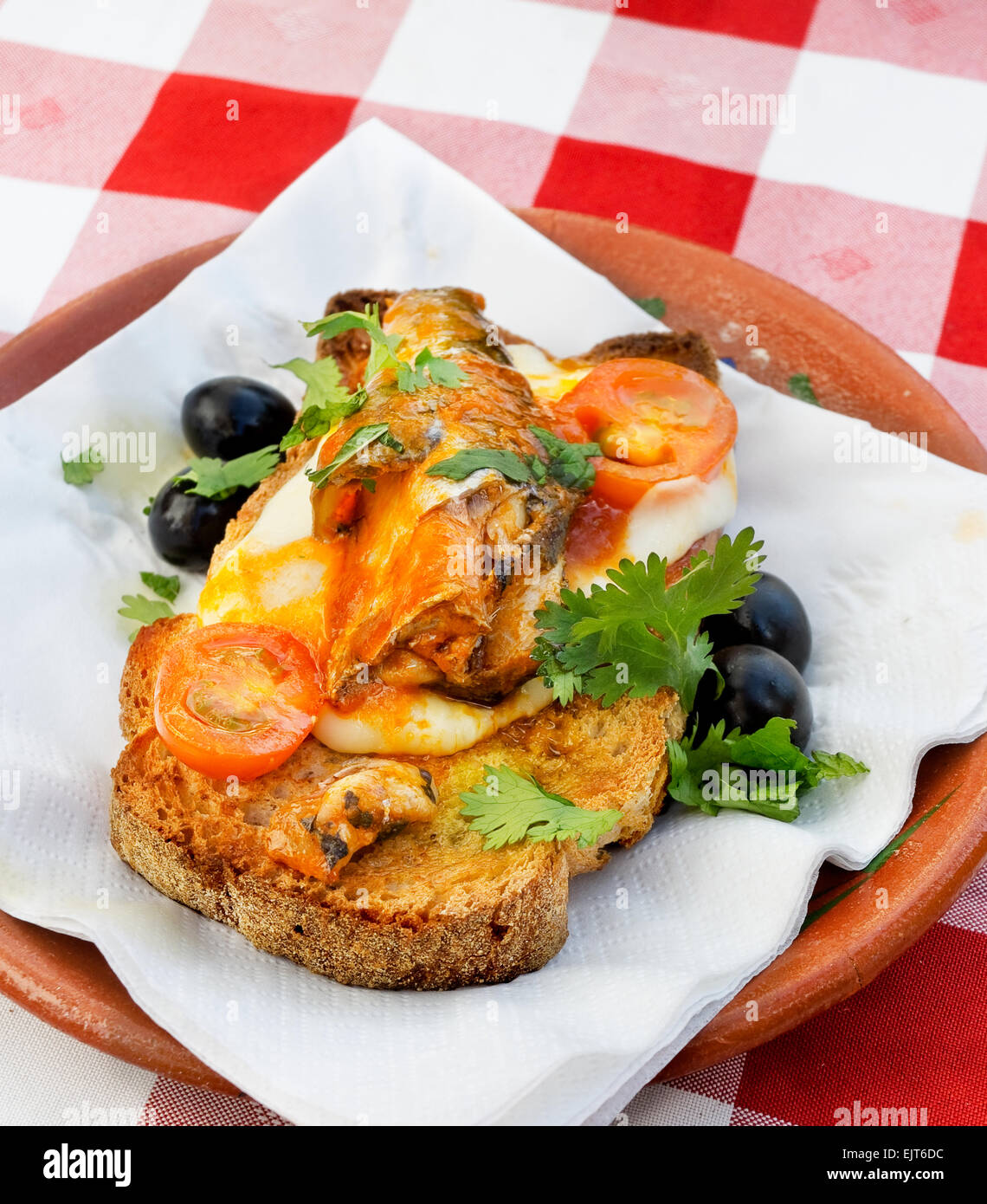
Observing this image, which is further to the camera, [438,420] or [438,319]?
[438,319]

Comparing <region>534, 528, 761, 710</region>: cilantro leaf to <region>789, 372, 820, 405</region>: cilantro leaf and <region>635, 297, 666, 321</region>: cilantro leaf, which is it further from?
<region>635, 297, 666, 321</region>: cilantro leaf

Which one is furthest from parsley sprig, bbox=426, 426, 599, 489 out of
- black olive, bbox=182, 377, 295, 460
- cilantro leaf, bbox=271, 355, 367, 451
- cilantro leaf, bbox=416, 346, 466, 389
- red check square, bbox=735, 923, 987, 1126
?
A: red check square, bbox=735, 923, 987, 1126

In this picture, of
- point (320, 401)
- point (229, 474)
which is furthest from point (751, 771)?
point (229, 474)

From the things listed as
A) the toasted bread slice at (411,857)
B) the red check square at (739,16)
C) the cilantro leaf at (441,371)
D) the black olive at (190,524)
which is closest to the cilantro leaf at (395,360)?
the cilantro leaf at (441,371)

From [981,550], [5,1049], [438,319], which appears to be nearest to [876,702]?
[981,550]

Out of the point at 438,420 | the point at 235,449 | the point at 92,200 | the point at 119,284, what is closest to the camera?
the point at 438,420

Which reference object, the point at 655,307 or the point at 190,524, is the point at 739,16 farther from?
the point at 190,524
